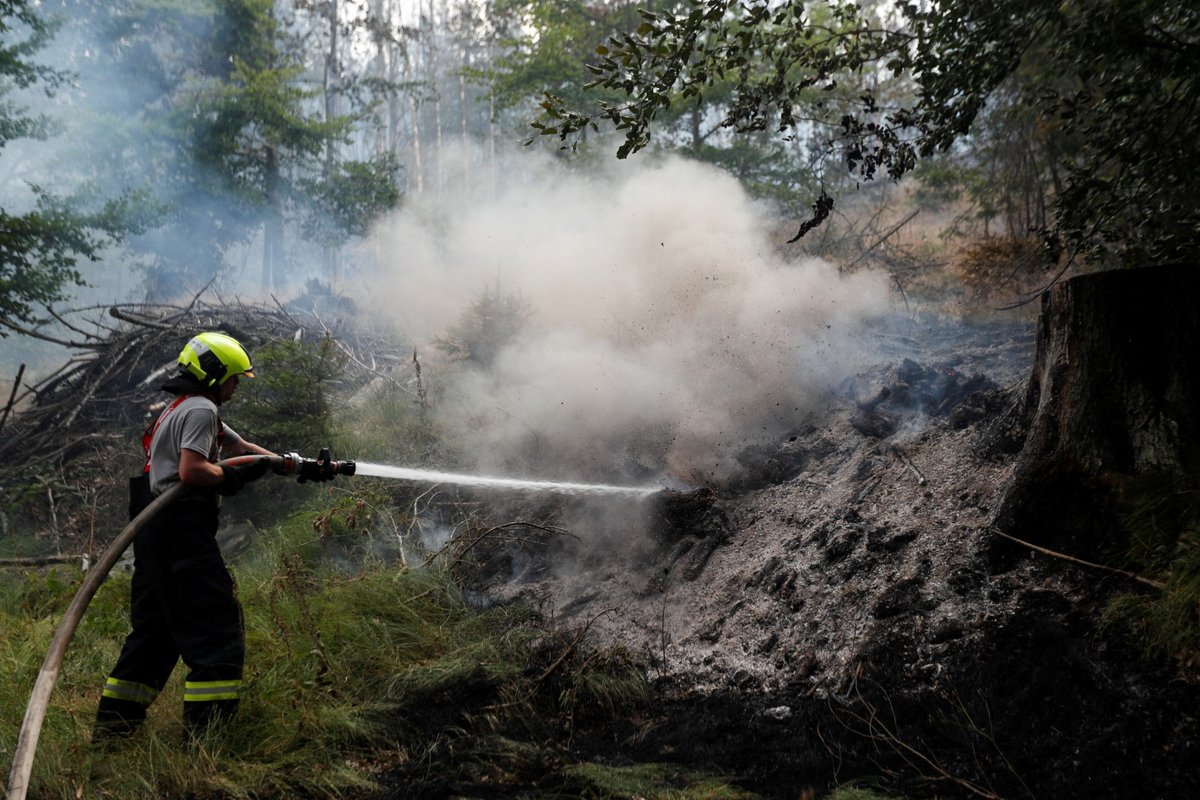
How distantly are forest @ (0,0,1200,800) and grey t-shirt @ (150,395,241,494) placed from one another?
41 cm

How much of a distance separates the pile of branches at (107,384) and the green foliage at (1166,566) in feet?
29.9

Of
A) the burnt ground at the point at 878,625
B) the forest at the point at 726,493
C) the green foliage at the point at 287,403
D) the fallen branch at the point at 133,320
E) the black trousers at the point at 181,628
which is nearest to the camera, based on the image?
the burnt ground at the point at 878,625

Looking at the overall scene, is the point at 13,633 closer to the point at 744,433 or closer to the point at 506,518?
the point at 506,518

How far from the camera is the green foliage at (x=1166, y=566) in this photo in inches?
109

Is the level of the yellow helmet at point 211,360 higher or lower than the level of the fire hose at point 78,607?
higher

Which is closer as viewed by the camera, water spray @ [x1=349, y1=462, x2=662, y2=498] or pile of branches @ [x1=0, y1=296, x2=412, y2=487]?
water spray @ [x1=349, y1=462, x2=662, y2=498]

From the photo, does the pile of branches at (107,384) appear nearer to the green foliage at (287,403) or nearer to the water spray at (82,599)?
the green foliage at (287,403)

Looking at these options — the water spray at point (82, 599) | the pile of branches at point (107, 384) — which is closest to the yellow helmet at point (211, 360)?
the water spray at point (82, 599)

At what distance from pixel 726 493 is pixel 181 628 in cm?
385

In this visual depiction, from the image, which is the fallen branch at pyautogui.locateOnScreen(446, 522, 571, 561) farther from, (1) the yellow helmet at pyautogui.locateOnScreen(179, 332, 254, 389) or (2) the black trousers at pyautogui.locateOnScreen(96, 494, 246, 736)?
(1) the yellow helmet at pyautogui.locateOnScreen(179, 332, 254, 389)

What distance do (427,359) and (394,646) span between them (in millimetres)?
9009

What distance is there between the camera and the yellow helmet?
382 centimetres

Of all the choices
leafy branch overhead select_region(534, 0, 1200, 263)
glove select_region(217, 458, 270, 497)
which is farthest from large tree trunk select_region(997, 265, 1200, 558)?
glove select_region(217, 458, 270, 497)

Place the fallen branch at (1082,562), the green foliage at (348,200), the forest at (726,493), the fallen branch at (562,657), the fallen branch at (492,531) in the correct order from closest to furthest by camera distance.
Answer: the fallen branch at (1082,562), the forest at (726,493), the fallen branch at (562,657), the fallen branch at (492,531), the green foliage at (348,200)
